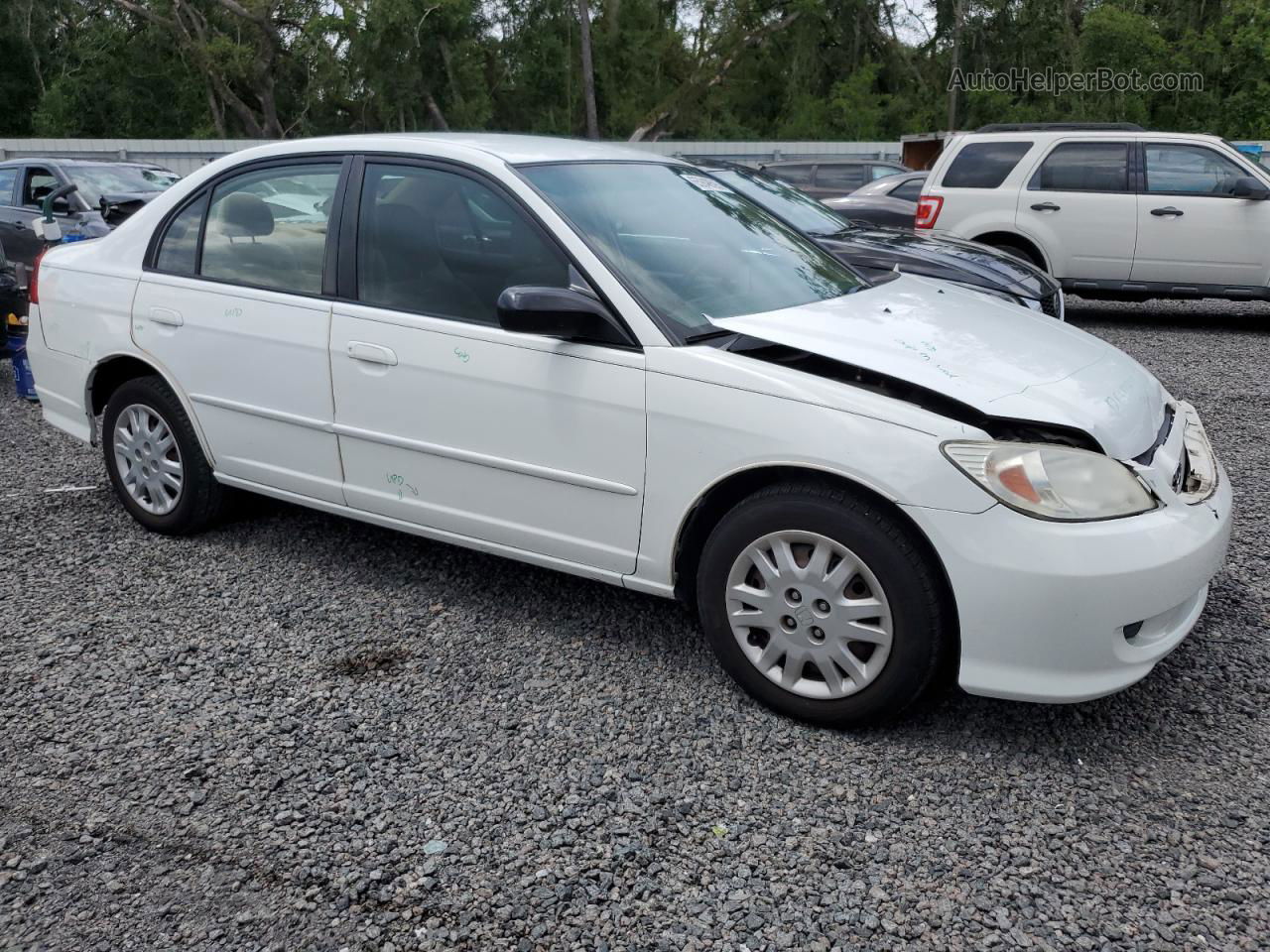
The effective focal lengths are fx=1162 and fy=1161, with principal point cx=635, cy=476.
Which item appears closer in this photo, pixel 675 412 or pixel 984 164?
pixel 675 412

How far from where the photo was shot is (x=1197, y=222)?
10.4 meters

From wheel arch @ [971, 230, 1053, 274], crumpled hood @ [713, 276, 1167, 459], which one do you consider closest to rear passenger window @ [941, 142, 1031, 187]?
wheel arch @ [971, 230, 1053, 274]

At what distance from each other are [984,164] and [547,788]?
9.72m

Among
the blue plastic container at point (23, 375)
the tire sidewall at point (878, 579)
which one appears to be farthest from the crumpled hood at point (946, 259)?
the blue plastic container at point (23, 375)

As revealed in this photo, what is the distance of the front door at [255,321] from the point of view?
4.24 metres

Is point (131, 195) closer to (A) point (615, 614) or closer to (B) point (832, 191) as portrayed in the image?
(B) point (832, 191)

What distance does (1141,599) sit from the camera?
302cm

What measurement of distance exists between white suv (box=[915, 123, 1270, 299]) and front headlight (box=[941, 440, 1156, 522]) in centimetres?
844

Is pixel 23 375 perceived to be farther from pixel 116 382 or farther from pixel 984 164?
pixel 984 164

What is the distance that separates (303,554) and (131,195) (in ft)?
31.5

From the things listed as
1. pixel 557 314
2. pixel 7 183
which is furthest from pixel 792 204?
pixel 7 183

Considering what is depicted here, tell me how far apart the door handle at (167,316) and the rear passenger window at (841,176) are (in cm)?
1298

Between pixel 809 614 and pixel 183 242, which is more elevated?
pixel 183 242

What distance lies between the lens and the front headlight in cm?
299
